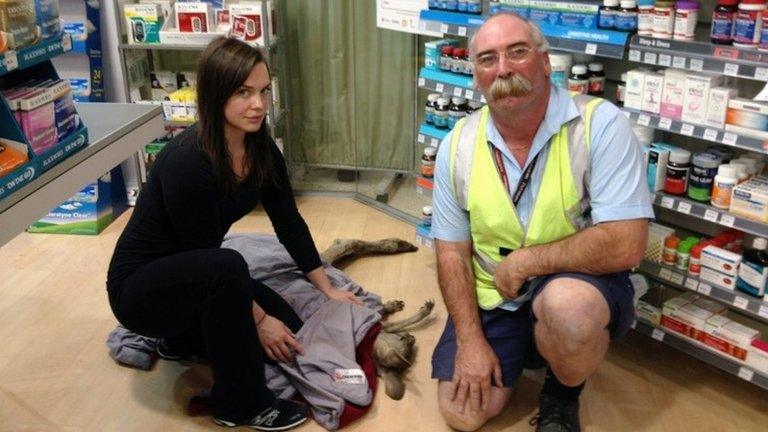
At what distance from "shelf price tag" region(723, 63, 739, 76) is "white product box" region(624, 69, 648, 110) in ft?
1.10

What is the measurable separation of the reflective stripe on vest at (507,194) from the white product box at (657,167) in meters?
0.44

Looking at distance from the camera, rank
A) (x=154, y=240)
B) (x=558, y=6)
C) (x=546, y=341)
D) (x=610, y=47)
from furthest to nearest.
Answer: (x=558, y=6) < (x=610, y=47) < (x=154, y=240) < (x=546, y=341)

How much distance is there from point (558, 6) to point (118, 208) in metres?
2.74

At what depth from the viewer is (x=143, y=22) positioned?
4.05 m

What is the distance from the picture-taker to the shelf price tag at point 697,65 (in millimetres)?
2430

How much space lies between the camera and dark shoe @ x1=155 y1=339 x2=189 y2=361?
2.90 meters

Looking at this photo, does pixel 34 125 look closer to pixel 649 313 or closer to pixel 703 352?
pixel 649 313

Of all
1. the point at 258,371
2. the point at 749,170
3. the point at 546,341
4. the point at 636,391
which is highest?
the point at 749,170

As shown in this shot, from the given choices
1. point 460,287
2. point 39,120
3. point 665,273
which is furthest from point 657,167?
point 39,120

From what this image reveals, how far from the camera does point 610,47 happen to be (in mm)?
2645

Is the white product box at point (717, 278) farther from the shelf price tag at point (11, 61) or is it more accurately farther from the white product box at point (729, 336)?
the shelf price tag at point (11, 61)

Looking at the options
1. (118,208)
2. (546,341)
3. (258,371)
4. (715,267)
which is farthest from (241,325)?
(118,208)

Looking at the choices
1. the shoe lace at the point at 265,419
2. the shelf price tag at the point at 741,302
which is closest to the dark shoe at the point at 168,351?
the shoe lace at the point at 265,419

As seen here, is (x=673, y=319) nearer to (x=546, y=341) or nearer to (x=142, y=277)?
Answer: (x=546, y=341)
